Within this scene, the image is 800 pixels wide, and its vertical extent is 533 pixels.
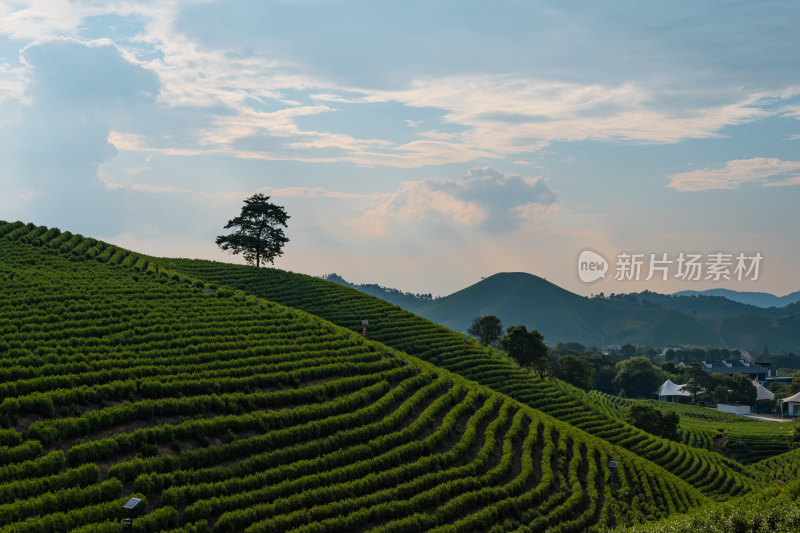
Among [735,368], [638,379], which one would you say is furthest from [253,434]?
[735,368]

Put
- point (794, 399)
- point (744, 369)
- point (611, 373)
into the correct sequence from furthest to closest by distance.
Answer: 1. point (744, 369)
2. point (611, 373)
3. point (794, 399)

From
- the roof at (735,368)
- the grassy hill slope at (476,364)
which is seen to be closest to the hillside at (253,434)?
the grassy hill slope at (476,364)

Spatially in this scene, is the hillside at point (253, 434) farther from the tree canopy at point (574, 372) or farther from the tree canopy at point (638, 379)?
the tree canopy at point (638, 379)

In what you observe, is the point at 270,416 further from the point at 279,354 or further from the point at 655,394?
the point at 655,394

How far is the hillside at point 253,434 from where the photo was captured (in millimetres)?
18109

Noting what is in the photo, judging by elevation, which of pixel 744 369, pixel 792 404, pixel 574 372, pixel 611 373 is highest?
pixel 574 372

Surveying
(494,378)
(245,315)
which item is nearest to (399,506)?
(245,315)

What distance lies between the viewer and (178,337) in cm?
2947

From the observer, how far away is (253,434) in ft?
73.3

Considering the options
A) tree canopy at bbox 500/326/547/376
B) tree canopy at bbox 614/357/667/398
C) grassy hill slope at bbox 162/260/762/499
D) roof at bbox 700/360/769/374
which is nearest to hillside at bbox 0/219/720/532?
grassy hill slope at bbox 162/260/762/499

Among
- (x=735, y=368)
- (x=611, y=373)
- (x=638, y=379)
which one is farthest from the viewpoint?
(x=735, y=368)

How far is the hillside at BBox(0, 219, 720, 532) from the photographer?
18109 millimetres

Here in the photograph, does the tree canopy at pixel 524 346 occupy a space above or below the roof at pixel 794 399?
above

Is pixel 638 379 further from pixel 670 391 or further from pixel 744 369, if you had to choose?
pixel 744 369
